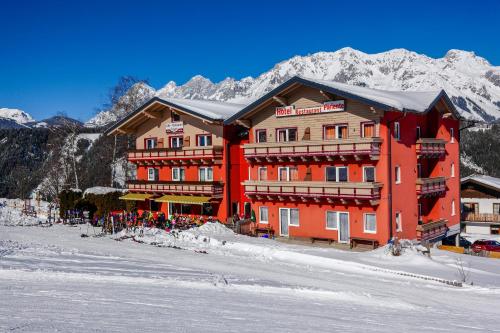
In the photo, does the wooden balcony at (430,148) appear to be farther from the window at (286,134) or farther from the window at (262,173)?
the window at (262,173)

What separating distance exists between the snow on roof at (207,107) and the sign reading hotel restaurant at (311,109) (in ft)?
16.9

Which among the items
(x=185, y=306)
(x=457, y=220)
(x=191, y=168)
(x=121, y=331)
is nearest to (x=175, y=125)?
(x=191, y=168)

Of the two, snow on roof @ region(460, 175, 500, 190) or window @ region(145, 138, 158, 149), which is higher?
window @ region(145, 138, 158, 149)

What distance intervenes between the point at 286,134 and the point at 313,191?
4.63 meters

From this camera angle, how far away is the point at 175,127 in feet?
127

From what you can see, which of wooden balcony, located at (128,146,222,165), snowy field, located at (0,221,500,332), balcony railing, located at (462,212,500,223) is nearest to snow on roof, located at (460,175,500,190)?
balcony railing, located at (462,212,500,223)

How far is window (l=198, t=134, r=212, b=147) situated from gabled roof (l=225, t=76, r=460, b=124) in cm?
350

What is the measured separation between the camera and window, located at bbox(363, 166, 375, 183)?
94.1 feet

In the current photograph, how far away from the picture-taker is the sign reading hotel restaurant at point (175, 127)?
38.5 metres

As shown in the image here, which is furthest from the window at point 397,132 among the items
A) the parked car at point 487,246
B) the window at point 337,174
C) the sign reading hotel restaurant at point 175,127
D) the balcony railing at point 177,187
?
the sign reading hotel restaurant at point 175,127

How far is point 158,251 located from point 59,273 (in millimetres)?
8129

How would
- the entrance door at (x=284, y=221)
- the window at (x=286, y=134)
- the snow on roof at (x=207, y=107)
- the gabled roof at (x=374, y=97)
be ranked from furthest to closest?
the snow on roof at (x=207, y=107) < the entrance door at (x=284, y=221) < the window at (x=286, y=134) < the gabled roof at (x=374, y=97)

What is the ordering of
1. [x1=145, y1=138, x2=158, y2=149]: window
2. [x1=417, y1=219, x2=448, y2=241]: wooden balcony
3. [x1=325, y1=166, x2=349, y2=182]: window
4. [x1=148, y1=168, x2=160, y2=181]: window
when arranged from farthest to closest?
[x1=148, y1=168, x2=160, y2=181]: window < [x1=145, y1=138, x2=158, y2=149]: window < [x1=417, y1=219, x2=448, y2=241]: wooden balcony < [x1=325, y1=166, x2=349, y2=182]: window

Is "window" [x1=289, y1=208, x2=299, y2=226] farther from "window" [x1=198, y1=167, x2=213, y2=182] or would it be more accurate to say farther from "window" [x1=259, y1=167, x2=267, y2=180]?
"window" [x1=198, y1=167, x2=213, y2=182]
